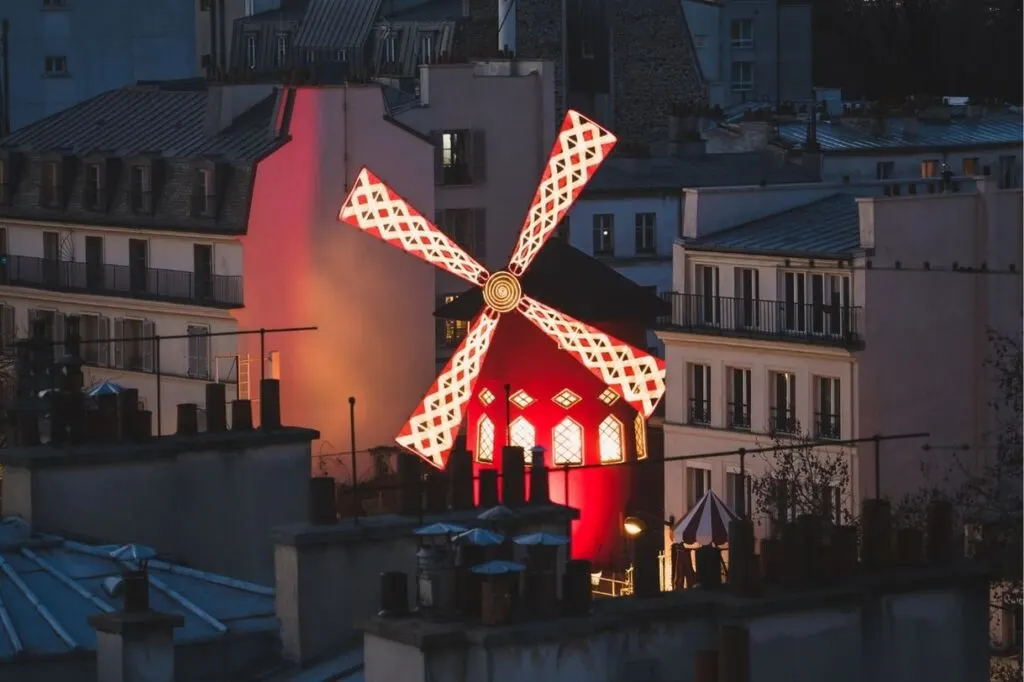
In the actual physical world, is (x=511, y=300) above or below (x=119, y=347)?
above

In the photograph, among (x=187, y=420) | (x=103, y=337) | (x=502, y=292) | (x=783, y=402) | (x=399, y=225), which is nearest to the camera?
(x=187, y=420)

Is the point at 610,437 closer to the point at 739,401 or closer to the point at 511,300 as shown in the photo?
the point at 511,300

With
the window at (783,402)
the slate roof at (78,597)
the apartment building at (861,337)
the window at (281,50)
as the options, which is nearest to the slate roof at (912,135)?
the apartment building at (861,337)

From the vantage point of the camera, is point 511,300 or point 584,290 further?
point 584,290

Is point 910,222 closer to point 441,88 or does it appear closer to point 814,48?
point 441,88

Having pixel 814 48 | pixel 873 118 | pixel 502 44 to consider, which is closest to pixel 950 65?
pixel 814 48

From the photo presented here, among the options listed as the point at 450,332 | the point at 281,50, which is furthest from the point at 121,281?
the point at 281,50

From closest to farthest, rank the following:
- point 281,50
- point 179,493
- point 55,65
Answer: point 179,493 → point 55,65 → point 281,50
